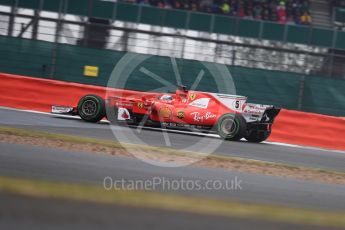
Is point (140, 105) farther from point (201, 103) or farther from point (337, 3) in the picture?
point (337, 3)

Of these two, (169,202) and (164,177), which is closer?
(169,202)

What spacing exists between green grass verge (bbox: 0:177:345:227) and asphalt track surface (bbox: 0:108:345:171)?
4.90 m

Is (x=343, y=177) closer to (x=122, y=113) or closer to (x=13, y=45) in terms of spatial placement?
(x=122, y=113)

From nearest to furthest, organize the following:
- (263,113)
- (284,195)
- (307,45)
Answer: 1. (284,195)
2. (263,113)
3. (307,45)

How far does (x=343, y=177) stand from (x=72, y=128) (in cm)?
541

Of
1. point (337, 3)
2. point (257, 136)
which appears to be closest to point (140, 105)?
point (257, 136)

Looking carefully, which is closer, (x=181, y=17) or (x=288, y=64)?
(x=288, y=64)

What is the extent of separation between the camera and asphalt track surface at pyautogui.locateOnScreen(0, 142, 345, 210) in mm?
6832

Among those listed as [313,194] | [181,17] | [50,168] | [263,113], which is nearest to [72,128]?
[263,113]

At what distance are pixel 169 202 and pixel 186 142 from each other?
634 cm

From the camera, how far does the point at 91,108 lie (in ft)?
45.0

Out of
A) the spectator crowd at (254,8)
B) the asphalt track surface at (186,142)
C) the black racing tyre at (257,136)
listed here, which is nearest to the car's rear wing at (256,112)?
the black racing tyre at (257,136)

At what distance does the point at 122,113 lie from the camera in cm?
1359

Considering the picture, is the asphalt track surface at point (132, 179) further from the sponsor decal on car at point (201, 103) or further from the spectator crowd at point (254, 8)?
the spectator crowd at point (254, 8)
